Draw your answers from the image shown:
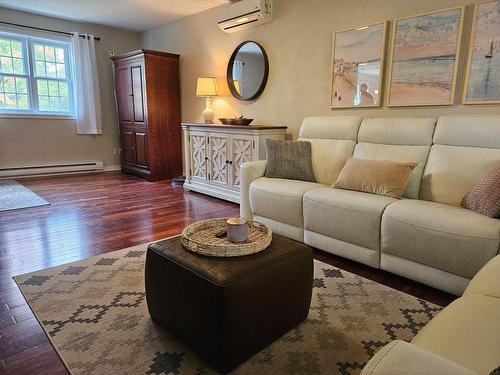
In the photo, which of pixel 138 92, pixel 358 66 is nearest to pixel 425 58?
pixel 358 66

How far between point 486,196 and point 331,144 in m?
1.35

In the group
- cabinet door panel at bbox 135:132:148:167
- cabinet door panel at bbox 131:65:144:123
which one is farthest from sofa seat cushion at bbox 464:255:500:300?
cabinet door panel at bbox 131:65:144:123

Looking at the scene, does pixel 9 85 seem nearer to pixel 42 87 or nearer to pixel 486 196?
pixel 42 87

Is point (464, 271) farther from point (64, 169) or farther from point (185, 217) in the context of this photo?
point (64, 169)

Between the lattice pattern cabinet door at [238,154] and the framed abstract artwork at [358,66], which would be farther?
the lattice pattern cabinet door at [238,154]

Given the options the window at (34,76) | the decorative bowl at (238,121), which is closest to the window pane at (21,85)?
the window at (34,76)

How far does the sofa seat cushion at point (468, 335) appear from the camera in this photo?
0.78 metres

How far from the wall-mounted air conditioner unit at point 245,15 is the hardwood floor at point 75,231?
83.8 inches

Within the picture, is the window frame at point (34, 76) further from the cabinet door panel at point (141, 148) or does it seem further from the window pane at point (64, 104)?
the cabinet door panel at point (141, 148)

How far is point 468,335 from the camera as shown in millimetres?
875

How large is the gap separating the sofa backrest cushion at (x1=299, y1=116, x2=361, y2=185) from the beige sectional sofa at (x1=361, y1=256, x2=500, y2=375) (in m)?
1.74

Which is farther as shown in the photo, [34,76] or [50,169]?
[50,169]

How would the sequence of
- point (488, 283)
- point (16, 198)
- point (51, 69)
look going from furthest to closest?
point (51, 69)
point (16, 198)
point (488, 283)

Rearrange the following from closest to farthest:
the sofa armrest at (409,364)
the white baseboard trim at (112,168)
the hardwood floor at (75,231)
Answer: the sofa armrest at (409,364) < the hardwood floor at (75,231) < the white baseboard trim at (112,168)
